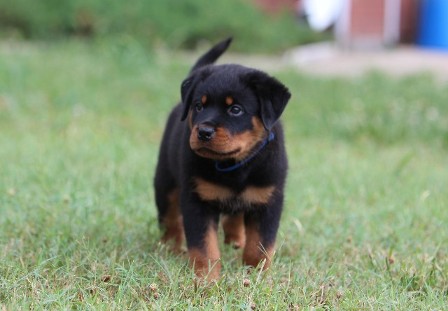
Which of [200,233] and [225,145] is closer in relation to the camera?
[225,145]

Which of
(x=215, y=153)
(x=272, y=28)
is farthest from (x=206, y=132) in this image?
(x=272, y=28)

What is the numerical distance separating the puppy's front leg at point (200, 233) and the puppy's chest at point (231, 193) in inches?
1.6

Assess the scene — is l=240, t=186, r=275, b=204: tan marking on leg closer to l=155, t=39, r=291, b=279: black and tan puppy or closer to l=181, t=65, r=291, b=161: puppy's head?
l=155, t=39, r=291, b=279: black and tan puppy

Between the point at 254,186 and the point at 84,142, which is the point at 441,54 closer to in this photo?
the point at 84,142

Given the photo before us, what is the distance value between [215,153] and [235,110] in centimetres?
22

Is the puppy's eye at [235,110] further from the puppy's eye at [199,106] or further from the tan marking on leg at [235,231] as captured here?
the tan marking on leg at [235,231]

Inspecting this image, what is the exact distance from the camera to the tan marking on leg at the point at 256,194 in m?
3.21

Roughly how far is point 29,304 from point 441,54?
9774mm

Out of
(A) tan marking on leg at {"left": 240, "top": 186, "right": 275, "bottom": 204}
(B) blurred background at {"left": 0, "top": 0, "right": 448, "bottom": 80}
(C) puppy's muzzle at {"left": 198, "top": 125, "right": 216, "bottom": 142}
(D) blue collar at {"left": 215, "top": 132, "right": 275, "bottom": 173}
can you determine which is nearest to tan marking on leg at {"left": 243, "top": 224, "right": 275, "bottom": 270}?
(A) tan marking on leg at {"left": 240, "top": 186, "right": 275, "bottom": 204}

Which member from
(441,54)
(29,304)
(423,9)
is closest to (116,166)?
(29,304)

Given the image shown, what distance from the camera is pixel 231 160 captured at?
316 centimetres

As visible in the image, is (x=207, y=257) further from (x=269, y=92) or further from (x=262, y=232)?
(x=269, y=92)

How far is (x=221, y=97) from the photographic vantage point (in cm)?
312

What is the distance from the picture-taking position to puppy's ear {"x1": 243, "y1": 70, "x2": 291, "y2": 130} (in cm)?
316
